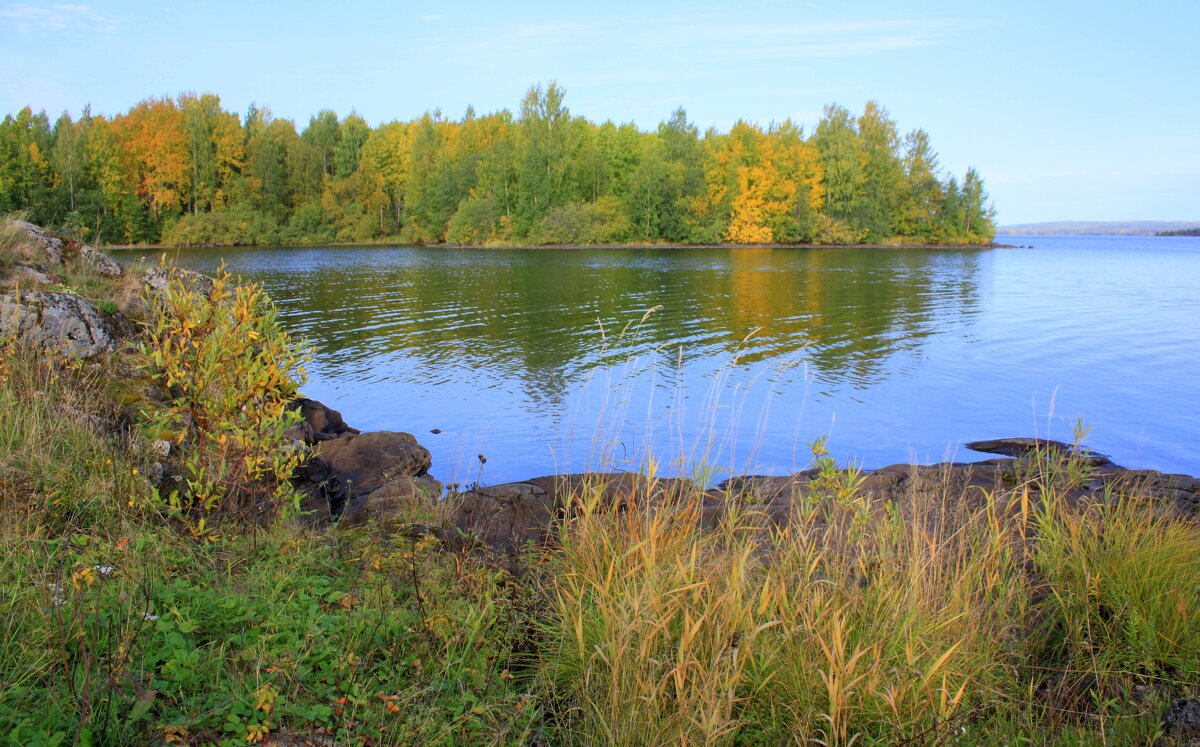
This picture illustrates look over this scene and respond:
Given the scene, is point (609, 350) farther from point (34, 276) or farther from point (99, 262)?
point (34, 276)

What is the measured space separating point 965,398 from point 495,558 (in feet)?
39.2

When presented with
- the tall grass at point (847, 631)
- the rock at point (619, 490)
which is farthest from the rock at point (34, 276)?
the tall grass at point (847, 631)

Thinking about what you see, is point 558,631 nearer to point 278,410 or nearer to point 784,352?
point 278,410

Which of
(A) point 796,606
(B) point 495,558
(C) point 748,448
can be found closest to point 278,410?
(B) point 495,558

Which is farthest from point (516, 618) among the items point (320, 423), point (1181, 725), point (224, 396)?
point (320, 423)

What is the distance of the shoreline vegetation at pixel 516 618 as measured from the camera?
2.59 metres

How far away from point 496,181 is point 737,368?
62.6 meters

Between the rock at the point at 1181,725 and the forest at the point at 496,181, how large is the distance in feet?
218

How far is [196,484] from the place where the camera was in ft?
14.1

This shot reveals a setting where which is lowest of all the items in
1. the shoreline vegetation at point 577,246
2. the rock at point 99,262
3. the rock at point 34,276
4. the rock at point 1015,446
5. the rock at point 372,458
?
the rock at point 1015,446

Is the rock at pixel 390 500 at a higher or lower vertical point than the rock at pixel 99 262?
lower

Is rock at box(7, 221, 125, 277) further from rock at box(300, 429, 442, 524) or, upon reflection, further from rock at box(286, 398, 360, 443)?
rock at box(300, 429, 442, 524)

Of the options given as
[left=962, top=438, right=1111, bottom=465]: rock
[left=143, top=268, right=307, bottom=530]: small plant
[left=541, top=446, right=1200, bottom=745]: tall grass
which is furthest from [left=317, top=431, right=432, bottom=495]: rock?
[left=962, top=438, right=1111, bottom=465]: rock

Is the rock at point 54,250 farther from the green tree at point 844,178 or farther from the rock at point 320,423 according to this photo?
the green tree at point 844,178
